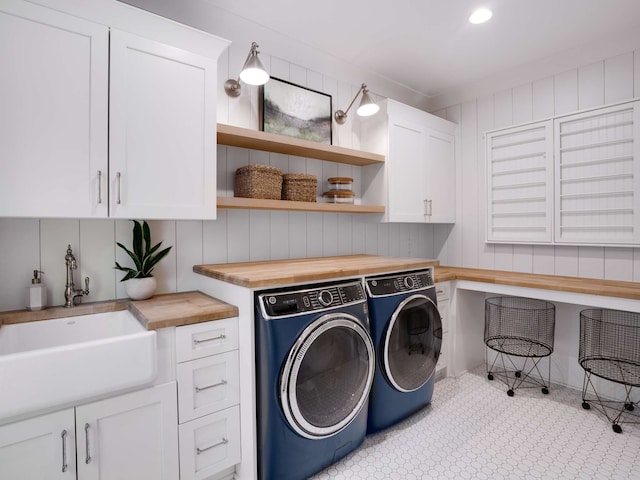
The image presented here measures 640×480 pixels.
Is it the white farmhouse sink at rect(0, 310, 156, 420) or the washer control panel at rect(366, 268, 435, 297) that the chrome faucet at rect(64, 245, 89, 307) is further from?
the washer control panel at rect(366, 268, 435, 297)

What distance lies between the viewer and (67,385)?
119 cm

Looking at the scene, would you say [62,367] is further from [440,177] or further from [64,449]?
[440,177]

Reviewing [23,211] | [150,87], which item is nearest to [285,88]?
[150,87]

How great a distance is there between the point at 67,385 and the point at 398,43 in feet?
8.82

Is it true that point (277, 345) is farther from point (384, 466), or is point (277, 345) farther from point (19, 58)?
point (19, 58)

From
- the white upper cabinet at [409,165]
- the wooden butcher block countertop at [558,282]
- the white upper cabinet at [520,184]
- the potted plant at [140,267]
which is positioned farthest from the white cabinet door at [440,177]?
the potted plant at [140,267]

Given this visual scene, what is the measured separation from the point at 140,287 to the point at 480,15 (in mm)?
2508

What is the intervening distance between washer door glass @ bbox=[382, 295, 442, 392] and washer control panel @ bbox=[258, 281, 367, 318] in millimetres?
331

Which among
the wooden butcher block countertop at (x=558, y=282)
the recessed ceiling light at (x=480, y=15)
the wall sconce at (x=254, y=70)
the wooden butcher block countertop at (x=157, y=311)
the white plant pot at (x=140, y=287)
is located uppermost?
the recessed ceiling light at (x=480, y=15)

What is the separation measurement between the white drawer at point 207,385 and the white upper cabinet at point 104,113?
709mm

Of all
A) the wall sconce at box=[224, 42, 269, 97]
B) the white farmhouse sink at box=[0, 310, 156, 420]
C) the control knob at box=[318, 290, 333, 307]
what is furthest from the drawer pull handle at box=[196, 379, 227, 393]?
the wall sconce at box=[224, 42, 269, 97]

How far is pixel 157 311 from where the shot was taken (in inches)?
62.6

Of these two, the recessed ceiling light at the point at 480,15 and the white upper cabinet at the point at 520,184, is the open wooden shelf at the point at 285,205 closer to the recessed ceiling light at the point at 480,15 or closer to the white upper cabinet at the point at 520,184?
the white upper cabinet at the point at 520,184

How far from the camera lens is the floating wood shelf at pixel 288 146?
2027 millimetres
